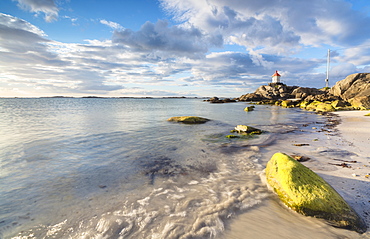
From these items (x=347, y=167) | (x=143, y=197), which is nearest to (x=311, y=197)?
(x=347, y=167)

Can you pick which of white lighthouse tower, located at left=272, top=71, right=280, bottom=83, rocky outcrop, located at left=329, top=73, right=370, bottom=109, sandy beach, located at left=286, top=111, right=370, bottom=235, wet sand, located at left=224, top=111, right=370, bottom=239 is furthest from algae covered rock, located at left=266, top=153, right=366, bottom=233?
white lighthouse tower, located at left=272, top=71, right=280, bottom=83

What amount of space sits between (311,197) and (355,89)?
2120 inches

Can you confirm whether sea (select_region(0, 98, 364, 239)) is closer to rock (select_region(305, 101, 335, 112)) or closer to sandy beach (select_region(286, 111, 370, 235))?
sandy beach (select_region(286, 111, 370, 235))

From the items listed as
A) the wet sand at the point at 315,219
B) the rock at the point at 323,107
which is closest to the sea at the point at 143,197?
Result: the wet sand at the point at 315,219

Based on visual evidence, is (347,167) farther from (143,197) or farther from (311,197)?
(143,197)

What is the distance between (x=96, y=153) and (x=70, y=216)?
5264 mm

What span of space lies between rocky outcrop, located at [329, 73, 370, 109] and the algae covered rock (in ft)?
139

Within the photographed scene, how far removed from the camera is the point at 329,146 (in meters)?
9.30

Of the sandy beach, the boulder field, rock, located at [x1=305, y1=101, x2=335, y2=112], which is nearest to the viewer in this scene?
the sandy beach

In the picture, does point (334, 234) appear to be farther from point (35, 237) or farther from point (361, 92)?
point (361, 92)

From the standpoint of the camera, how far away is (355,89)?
136ft

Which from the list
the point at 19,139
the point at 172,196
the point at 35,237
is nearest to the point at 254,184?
the point at 172,196

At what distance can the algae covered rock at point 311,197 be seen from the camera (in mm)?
3699

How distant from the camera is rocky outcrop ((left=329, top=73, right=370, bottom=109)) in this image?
113ft
